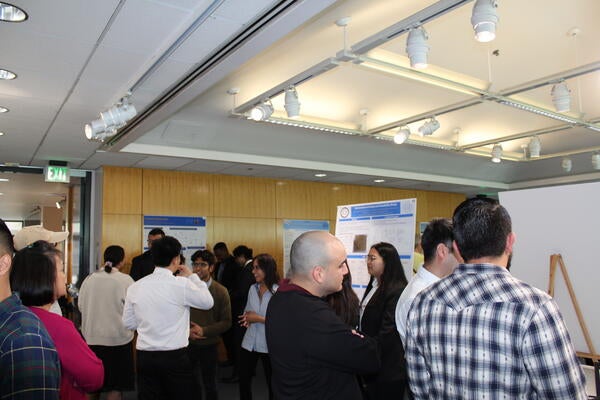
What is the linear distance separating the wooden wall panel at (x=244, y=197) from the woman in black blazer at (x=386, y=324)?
4901 millimetres

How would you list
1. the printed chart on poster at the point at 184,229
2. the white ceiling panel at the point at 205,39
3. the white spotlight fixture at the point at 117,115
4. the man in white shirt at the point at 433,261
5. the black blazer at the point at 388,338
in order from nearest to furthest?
1. the man in white shirt at the point at 433,261
2. the white ceiling panel at the point at 205,39
3. the black blazer at the point at 388,338
4. the white spotlight fixture at the point at 117,115
5. the printed chart on poster at the point at 184,229

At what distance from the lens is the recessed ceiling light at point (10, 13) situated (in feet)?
9.18

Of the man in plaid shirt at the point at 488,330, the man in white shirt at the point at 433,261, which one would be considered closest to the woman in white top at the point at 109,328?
the man in white shirt at the point at 433,261

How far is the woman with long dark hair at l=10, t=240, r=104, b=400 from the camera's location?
196 cm

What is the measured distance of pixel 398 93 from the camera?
5.82 m

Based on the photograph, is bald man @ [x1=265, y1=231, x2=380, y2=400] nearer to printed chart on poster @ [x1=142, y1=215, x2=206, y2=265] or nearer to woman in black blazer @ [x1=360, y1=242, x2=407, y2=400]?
woman in black blazer @ [x1=360, y1=242, x2=407, y2=400]

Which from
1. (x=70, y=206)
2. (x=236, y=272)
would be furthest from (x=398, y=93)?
(x=70, y=206)

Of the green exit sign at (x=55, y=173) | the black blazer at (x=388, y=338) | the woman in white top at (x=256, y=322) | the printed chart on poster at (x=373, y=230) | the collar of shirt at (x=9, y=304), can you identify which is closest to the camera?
the collar of shirt at (x=9, y=304)

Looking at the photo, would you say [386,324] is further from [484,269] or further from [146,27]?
[146,27]

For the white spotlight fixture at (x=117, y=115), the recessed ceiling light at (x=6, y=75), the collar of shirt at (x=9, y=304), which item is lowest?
the collar of shirt at (x=9, y=304)

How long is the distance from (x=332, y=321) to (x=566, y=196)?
3045mm

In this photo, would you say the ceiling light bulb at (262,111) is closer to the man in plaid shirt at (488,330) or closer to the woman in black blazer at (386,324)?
the woman in black blazer at (386,324)

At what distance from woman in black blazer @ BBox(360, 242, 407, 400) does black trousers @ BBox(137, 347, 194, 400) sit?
1297 mm

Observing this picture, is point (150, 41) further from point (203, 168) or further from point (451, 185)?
point (451, 185)
